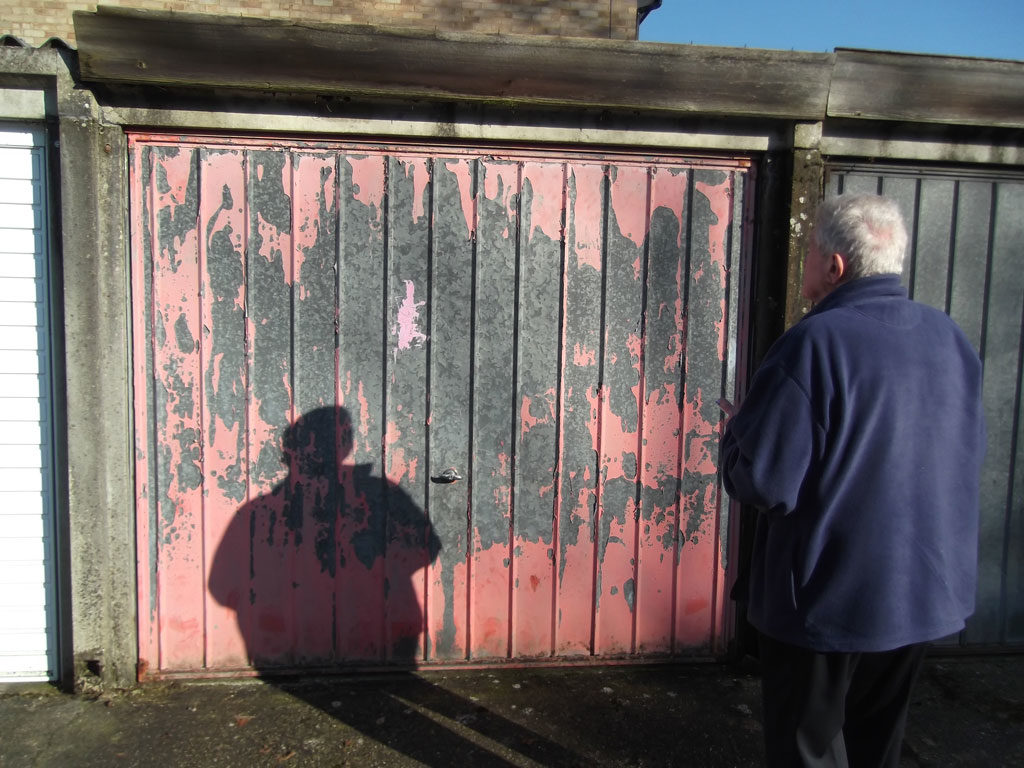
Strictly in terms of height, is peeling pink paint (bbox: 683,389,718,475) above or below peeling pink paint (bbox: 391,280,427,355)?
below

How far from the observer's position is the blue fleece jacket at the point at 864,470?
5.87 ft

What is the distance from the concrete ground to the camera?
281 centimetres

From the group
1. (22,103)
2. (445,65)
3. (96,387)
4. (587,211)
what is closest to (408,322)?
(587,211)

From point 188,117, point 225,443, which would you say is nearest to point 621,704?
point 225,443

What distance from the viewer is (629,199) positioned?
328 centimetres

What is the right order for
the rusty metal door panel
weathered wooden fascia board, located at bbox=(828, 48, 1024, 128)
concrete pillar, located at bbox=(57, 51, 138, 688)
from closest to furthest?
1. concrete pillar, located at bbox=(57, 51, 138, 688)
2. weathered wooden fascia board, located at bbox=(828, 48, 1024, 128)
3. the rusty metal door panel

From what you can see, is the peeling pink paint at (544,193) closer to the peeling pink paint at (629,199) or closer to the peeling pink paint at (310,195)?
the peeling pink paint at (629,199)

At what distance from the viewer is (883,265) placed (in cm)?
191

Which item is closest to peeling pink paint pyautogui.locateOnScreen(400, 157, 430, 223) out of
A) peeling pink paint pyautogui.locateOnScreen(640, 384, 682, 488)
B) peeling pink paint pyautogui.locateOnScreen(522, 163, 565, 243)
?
peeling pink paint pyautogui.locateOnScreen(522, 163, 565, 243)

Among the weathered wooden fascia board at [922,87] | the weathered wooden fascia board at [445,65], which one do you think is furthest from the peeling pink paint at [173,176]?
the weathered wooden fascia board at [922,87]

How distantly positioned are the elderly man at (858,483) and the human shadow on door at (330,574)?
68.4 inches

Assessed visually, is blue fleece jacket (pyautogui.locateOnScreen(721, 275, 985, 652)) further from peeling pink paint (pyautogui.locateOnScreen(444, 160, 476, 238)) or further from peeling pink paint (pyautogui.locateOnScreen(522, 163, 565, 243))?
peeling pink paint (pyautogui.locateOnScreen(444, 160, 476, 238))

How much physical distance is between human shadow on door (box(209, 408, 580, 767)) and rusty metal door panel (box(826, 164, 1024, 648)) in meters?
2.52

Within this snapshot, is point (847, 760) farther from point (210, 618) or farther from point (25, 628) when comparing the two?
point (25, 628)
